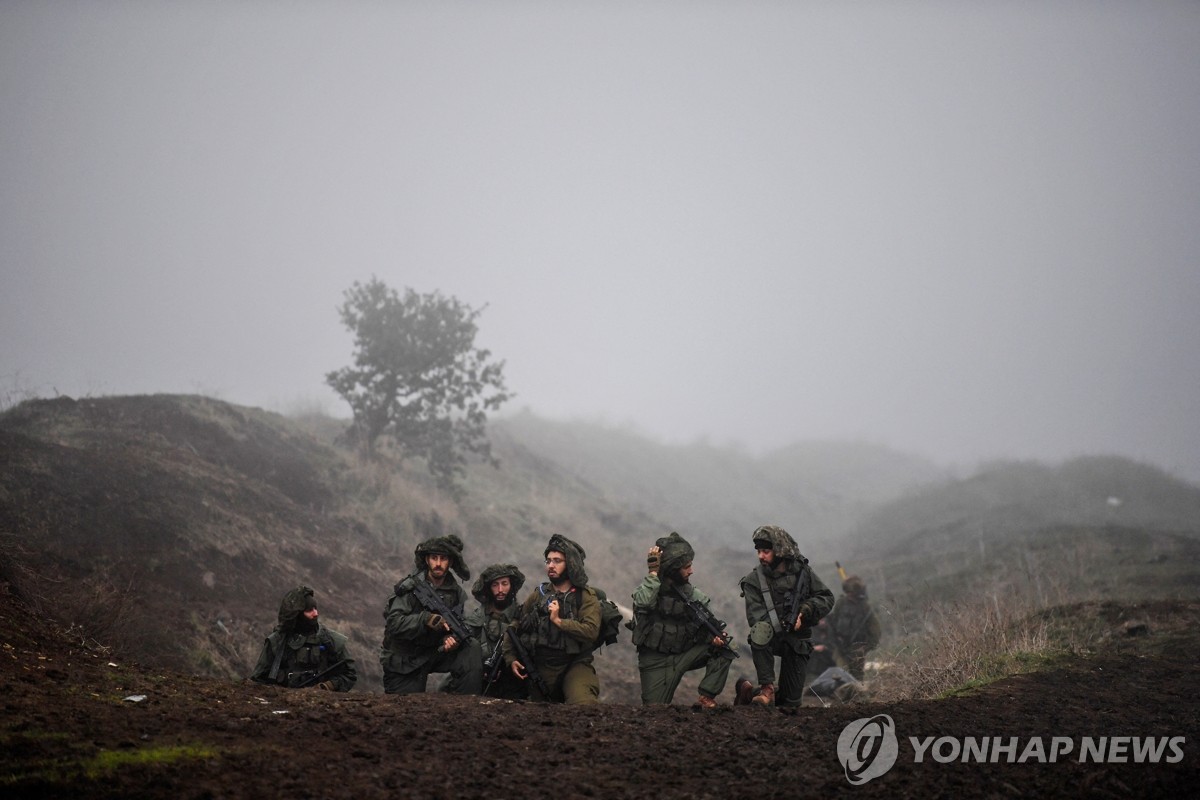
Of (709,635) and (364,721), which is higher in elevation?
(709,635)

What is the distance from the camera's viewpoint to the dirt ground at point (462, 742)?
10.5 ft

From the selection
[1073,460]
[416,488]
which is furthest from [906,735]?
[1073,460]

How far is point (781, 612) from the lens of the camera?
6.27 metres

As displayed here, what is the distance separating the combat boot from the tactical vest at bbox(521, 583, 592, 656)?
1542 mm

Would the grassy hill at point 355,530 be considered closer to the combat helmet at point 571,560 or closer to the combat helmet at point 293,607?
the combat helmet at point 293,607

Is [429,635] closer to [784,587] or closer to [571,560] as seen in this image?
[571,560]

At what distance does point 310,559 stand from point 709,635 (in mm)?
8623

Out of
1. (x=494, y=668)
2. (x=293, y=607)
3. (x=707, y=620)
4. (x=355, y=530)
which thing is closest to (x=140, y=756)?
(x=293, y=607)

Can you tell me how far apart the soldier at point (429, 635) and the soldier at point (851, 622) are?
6419 mm

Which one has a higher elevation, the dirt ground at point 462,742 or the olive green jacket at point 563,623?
Answer: the olive green jacket at point 563,623

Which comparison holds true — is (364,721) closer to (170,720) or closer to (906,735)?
(170,720)

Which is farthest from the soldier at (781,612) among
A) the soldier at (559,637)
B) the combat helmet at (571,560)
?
the combat helmet at (571,560)

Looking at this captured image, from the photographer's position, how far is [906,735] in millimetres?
4340

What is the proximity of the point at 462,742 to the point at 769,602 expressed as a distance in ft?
10.6
